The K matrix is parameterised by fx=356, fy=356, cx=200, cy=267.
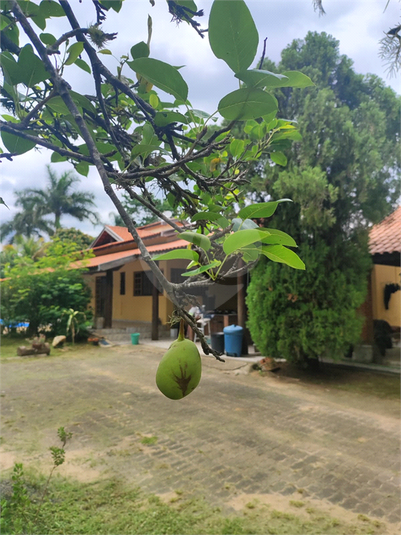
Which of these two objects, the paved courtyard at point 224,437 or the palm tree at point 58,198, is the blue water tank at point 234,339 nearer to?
the paved courtyard at point 224,437

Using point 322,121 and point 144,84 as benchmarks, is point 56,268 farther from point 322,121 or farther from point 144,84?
point 144,84

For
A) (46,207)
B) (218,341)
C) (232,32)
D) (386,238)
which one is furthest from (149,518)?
(46,207)

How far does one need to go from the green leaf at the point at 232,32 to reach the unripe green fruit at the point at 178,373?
57 cm

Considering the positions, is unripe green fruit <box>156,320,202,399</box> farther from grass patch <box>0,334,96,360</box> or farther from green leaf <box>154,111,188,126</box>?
grass patch <box>0,334,96,360</box>

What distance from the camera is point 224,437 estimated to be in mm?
4062

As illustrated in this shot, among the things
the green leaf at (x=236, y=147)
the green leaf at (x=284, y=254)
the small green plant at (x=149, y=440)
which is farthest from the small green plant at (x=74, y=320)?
the green leaf at (x=284, y=254)

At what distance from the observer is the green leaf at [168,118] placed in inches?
41.2

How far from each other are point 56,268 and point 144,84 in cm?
1250

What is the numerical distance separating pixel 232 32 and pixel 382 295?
38.5ft

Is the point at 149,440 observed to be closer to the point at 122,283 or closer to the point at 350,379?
the point at 350,379

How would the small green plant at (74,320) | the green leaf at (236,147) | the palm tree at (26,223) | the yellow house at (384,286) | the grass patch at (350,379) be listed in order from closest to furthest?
the green leaf at (236,147), the grass patch at (350,379), the yellow house at (384,286), the small green plant at (74,320), the palm tree at (26,223)

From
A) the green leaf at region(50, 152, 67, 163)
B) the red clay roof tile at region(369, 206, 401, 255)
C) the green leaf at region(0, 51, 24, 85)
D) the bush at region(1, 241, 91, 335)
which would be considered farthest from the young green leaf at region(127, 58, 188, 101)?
the bush at region(1, 241, 91, 335)

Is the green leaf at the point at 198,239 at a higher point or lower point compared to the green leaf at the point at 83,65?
lower

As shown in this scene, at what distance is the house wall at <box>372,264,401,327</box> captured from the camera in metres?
10.7
